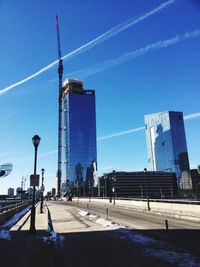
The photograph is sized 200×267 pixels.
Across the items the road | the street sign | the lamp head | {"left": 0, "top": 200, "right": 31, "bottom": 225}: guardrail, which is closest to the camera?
the road

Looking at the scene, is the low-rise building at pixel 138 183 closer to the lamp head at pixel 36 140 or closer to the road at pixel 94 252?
the lamp head at pixel 36 140

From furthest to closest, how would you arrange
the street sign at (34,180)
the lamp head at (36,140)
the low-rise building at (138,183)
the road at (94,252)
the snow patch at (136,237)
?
1. the low-rise building at (138,183)
2. the lamp head at (36,140)
3. the street sign at (34,180)
4. the snow patch at (136,237)
5. the road at (94,252)

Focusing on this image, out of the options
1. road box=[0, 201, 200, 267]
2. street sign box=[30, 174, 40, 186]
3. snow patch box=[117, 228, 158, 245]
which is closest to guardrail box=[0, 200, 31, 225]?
street sign box=[30, 174, 40, 186]

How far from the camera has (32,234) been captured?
723 inches

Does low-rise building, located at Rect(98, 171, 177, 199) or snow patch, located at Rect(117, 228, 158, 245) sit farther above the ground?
low-rise building, located at Rect(98, 171, 177, 199)

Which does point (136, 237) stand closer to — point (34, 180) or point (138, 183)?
point (34, 180)

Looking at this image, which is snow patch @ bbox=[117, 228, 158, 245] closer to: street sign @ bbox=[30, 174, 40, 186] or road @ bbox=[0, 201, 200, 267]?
road @ bbox=[0, 201, 200, 267]

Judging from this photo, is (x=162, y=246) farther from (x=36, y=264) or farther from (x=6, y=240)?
(x=6, y=240)

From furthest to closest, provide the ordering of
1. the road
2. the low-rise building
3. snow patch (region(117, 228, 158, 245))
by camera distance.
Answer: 1. the low-rise building
2. snow patch (region(117, 228, 158, 245))
3. the road

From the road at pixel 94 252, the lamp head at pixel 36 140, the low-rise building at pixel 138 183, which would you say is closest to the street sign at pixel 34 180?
the lamp head at pixel 36 140

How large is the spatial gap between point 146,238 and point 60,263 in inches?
249

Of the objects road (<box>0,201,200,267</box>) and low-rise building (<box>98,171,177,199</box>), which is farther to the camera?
low-rise building (<box>98,171,177,199</box>)

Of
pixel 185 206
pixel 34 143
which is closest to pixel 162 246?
pixel 34 143

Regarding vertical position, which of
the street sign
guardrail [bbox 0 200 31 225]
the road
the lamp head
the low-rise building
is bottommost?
the road
